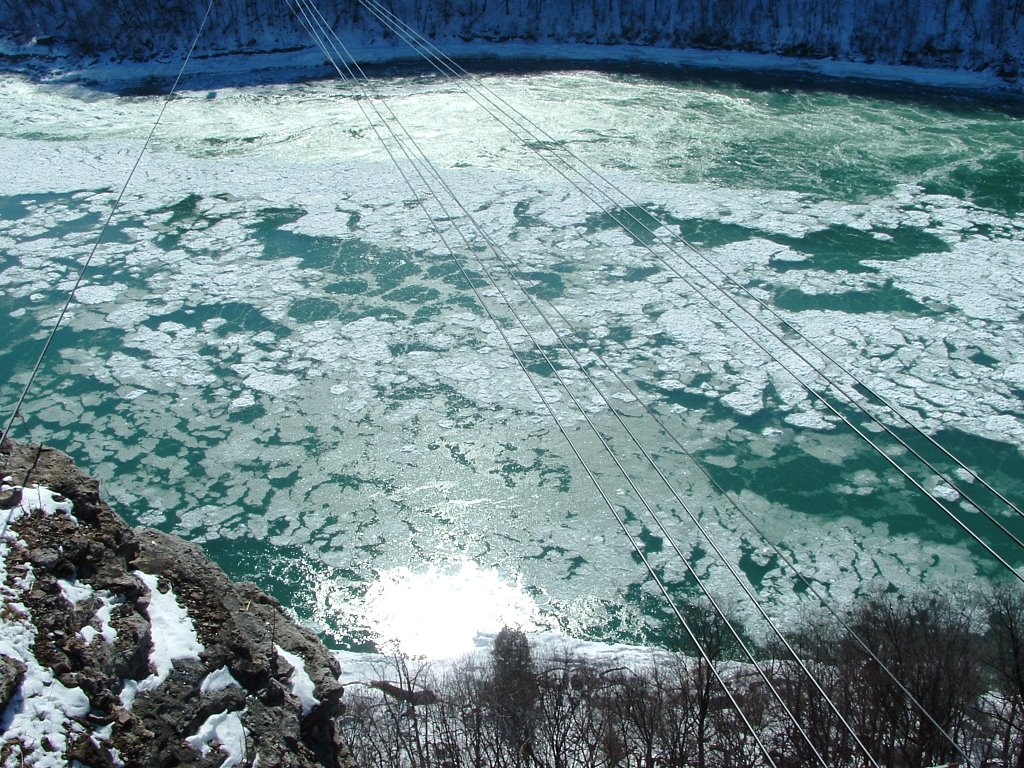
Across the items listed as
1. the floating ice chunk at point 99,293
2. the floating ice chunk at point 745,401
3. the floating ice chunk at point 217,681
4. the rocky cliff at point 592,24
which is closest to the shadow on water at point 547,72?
the rocky cliff at point 592,24

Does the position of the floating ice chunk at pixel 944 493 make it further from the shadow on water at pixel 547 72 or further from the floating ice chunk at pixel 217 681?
the shadow on water at pixel 547 72

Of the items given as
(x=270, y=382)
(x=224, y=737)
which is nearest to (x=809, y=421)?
(x=270, y=382)

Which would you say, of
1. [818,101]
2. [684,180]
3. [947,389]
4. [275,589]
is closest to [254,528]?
[275,589]

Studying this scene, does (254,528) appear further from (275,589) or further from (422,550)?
(422,550)

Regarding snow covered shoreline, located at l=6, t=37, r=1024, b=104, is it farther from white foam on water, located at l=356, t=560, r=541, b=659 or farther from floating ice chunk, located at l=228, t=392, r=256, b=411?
white foam on water, located at l=356, t=560, r=541, b=659

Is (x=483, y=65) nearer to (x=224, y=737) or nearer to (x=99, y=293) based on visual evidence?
(x=99, y=293)

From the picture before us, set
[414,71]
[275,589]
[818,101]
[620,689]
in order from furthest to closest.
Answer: [414,71] → [818,101] → [275,589] → [620,689]
